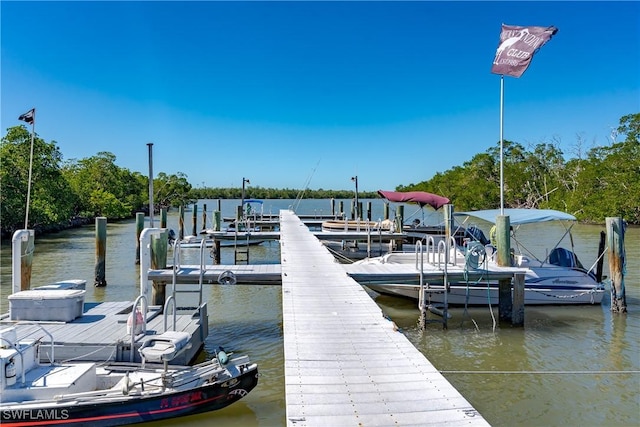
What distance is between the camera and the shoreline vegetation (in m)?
33.8

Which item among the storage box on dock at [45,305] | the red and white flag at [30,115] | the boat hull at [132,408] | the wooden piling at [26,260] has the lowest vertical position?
the boat hull at [132,408]

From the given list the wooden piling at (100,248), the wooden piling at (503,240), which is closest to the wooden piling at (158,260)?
the wooden piling at (100,248)

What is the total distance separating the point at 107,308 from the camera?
10.2 meters

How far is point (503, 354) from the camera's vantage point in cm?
1077

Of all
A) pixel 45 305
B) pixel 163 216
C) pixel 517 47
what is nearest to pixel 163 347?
pixel 45 305

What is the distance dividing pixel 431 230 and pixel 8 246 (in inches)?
1008

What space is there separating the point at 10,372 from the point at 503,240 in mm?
11182

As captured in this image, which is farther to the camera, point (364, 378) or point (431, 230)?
point (431, 230)

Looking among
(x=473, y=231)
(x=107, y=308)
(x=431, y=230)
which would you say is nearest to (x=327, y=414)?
(x=107, y=308)

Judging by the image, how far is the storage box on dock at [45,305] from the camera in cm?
880

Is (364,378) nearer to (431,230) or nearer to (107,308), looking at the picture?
(107,308)

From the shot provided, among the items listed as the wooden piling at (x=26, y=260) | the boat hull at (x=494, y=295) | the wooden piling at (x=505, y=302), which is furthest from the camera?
the boat hull at (x=494, y=295)

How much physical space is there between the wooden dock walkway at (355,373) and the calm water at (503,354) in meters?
1.73

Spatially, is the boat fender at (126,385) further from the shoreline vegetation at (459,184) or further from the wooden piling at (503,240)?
the shoreline vegetation at (459,184)
